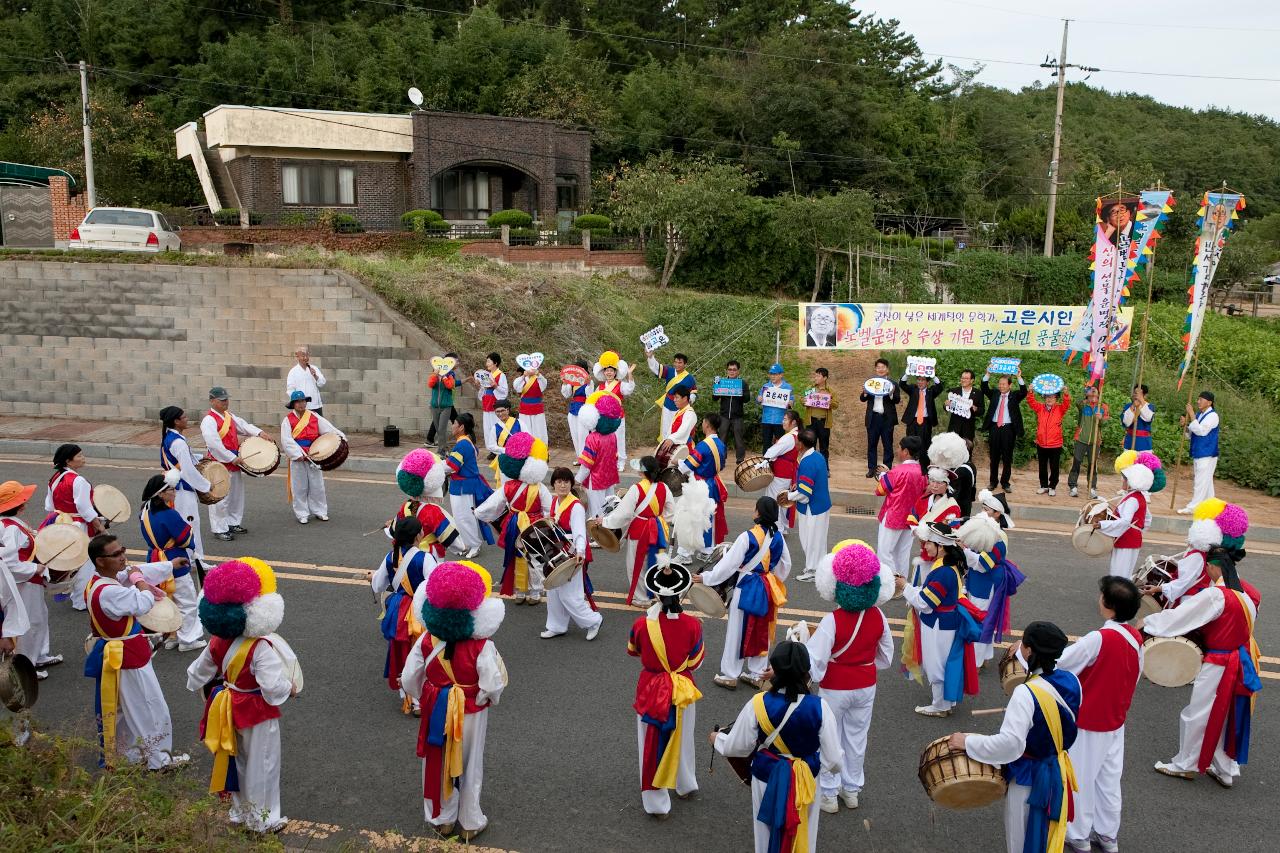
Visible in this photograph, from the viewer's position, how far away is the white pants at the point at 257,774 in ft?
19.0

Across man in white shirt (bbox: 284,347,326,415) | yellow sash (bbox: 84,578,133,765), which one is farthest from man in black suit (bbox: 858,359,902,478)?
yellow sash (bbox: 84,578,133,765)

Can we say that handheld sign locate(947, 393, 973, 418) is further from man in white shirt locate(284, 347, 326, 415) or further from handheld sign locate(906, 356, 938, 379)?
man in white shirt locate(284, 347, 326, 415)

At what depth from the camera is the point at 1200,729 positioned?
6.60 m

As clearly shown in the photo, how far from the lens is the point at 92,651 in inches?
248

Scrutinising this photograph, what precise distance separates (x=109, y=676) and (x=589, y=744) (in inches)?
123

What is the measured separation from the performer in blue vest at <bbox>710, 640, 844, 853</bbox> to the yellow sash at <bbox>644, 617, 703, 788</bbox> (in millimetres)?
787

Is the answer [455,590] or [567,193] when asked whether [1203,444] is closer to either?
[455,590]

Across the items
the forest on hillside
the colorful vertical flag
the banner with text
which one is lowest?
the banner with text

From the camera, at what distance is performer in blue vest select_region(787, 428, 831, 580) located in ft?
33.0

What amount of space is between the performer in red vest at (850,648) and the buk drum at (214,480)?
21.9 ft

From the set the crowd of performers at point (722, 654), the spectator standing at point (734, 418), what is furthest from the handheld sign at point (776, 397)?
the crowd of performers at point (722, 654)

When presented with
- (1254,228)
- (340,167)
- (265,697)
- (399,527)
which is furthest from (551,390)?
(1254,228)

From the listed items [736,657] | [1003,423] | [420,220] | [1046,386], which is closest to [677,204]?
[420,220]

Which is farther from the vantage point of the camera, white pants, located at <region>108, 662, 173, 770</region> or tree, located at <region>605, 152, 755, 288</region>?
tree, located at <region>605, 152, 755, 288</region>
